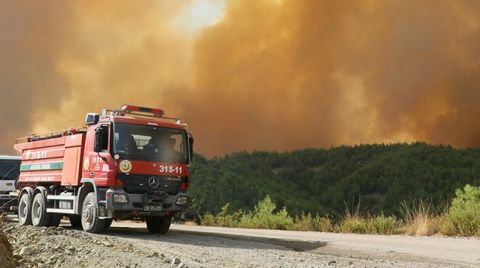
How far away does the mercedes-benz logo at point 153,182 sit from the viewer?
15203 millimetres

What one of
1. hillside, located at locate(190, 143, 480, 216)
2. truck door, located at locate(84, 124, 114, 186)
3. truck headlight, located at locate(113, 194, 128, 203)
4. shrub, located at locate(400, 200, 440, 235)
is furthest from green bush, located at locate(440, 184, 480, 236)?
hillside, located at locate(190, 143, 480, 216)

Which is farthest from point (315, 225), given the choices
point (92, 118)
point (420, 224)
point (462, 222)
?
point (92, 118)

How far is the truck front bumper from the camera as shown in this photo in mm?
14633

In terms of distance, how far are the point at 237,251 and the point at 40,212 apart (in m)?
8.46

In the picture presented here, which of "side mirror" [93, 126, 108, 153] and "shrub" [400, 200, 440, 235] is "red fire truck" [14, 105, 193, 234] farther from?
"shrub" [400, 200, 440, 235]

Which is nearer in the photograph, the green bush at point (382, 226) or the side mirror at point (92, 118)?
the side mirror at point (92, 118)

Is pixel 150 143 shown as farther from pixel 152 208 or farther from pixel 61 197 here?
pixel 61 197

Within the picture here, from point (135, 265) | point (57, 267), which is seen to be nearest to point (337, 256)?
point (135, 265)

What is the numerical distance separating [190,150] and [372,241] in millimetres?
5382

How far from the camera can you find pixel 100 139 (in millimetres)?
15047

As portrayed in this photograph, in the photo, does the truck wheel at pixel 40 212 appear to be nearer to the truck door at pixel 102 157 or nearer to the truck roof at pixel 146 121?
the truck door at pixel 102 157

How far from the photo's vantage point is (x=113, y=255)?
10.4 meters

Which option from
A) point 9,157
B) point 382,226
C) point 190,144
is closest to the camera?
point 190,144

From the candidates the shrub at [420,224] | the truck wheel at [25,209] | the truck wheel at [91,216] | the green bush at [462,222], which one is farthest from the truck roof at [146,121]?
the green bush at [462,222]
